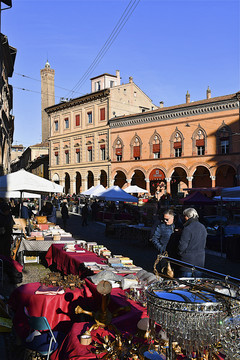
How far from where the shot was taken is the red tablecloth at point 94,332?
261 centimetres

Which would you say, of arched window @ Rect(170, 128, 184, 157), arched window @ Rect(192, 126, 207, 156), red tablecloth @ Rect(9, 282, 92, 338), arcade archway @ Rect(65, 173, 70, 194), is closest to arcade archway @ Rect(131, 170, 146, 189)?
arched window @ Rect(170, 128, 184, 157)

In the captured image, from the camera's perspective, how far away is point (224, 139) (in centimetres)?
3133

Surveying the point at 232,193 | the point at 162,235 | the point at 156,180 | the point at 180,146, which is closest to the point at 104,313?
the point at 162,235

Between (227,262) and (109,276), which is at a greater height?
(109,276)

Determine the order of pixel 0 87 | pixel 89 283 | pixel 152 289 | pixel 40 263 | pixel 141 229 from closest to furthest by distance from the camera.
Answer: pixel 152 289, pixel 89 283, pixel 40 263, pixel 141 229, pixel 0 87

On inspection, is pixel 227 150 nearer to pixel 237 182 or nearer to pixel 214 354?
pixel 237 182

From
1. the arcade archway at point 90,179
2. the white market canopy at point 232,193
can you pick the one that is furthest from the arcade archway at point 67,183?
the white market canopy at point 232,193

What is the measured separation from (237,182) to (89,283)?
28.7 m

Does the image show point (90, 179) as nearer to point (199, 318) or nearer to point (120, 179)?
point (120, 179)

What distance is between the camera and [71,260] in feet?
21.6

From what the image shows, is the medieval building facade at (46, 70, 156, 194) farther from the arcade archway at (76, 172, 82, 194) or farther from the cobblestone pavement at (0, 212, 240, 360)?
the cobblestone pavement at (0, 212, 240, 360)

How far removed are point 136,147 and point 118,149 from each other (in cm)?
268

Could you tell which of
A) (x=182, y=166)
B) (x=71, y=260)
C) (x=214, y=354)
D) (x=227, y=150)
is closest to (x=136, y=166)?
(x=182, y=166)

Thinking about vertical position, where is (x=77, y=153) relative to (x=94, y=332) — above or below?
above
